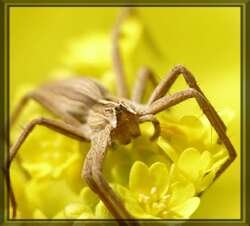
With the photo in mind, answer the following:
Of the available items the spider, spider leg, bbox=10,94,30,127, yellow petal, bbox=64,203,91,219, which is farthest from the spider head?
spider leg, bbox=10,94,30,127

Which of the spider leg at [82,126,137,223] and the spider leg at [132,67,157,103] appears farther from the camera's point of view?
the spider leg at [132,67,157,103]

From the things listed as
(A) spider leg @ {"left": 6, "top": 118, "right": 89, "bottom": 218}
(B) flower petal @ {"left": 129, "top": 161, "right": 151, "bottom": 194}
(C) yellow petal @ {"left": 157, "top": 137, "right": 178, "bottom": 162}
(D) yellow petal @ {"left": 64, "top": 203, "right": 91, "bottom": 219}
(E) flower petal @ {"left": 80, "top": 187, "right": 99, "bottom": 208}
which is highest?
(A) spider leg @ {"left": 6, "top": 118, "right": 89, "bottom": 218}

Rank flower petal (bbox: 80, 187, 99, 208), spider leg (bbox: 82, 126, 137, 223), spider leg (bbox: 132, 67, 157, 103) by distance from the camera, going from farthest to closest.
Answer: spider leg (bbox: 132, 67, 157, 103), flower petal (bbox: 80, 187, 99, 208), spider leg (bbox: 82, 126, 137, 223)

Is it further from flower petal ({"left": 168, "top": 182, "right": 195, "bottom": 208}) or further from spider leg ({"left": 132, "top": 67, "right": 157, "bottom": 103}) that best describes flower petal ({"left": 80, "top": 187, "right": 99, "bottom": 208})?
spider leg ({"left": 132, "top": 67, "right": 157, "bottom": 103})

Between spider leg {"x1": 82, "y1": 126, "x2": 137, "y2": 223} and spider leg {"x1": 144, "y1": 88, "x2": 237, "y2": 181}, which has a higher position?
spider leg {"x1": 144, "y1": 88, "x2": 237, "y2": 181}

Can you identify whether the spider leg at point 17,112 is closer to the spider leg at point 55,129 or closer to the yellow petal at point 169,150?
the spider leg at point 55,129

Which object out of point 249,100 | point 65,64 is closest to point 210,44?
point 249,100

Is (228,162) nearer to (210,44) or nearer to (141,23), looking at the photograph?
(210,44)
